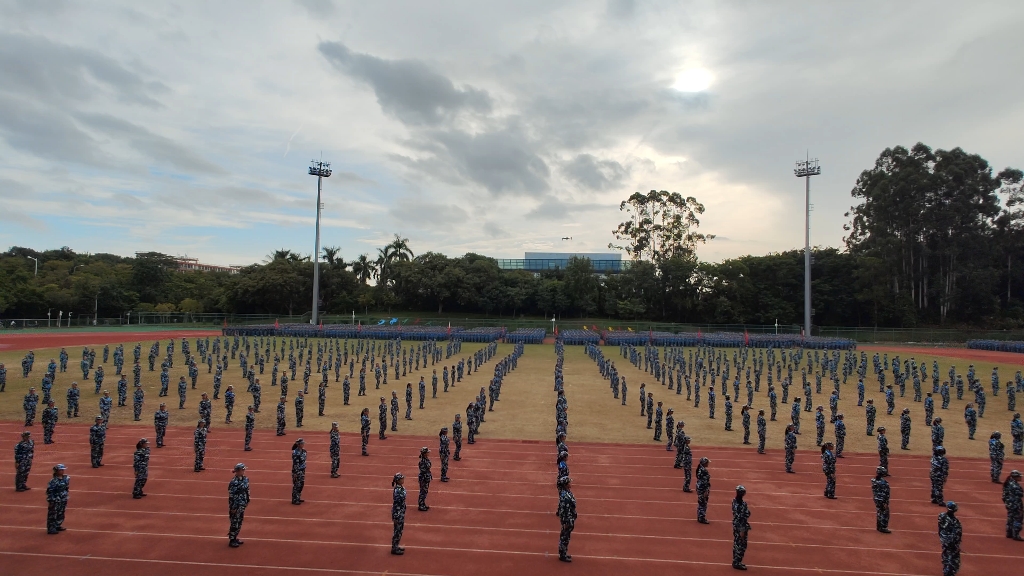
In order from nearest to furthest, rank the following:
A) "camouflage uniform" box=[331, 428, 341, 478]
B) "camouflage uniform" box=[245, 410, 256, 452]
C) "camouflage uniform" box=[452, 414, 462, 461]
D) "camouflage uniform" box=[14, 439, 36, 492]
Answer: "camouflage uniform" box=[14, 439, 36, 492], "camouflage uniform" box=[331, 428, 341, 478], "camouflage uniform" box=[452, 414, 462, 461], "camouflage uniform" box=[245, 410, 256, 452]

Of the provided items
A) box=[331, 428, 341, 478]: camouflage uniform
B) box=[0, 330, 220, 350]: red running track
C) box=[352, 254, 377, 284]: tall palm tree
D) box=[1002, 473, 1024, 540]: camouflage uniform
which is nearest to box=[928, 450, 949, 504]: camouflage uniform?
box=[1002, 473, 1024, 540]: camouflage uniform

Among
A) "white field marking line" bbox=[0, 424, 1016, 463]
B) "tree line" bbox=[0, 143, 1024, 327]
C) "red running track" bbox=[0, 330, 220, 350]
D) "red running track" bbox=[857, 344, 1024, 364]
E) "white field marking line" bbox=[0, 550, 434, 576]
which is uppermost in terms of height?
"tree line" bbox=[0, 143, 1024, 327]

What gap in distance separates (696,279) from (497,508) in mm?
63218

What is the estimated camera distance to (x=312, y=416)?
18.6 metres

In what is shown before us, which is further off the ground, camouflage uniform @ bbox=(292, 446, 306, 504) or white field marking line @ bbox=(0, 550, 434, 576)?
camouflage uniform @ bbox=(292, 446, 306, 504)

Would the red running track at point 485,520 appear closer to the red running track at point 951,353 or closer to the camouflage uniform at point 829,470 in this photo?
Result: the camouflage uniform at point 829,470

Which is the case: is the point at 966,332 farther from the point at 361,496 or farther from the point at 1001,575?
the point at 361,496

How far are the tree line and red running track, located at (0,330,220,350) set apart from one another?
498 inches

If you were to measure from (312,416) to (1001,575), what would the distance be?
57.4 ft

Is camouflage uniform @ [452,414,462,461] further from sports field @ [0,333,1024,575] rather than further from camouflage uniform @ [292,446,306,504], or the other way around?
camouflage uniform @ [292,446,306,504]

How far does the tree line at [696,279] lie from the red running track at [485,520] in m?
55.3

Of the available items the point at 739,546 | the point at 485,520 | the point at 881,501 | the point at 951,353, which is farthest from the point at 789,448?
the point at 951,353

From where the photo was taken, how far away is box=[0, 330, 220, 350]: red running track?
40781 millimetres

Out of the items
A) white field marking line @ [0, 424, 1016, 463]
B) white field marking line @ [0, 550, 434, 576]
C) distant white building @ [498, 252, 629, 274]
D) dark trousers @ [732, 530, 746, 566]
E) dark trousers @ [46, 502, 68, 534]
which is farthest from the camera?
distant white building @ [498, 252, 629, 274]
